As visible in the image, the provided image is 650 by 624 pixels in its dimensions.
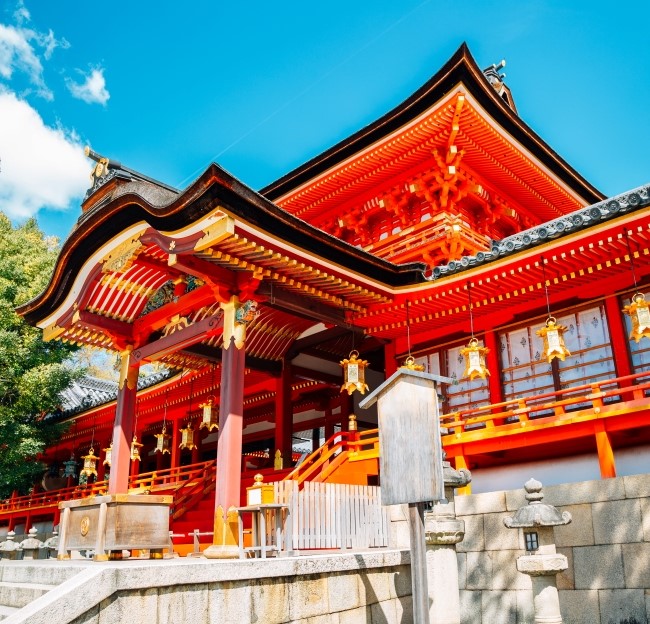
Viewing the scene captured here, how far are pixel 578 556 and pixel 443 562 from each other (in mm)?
1946

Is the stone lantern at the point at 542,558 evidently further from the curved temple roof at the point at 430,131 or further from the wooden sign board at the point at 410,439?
the curved temple roof at the point at 430,131

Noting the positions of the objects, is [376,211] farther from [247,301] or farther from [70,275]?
[70,275]

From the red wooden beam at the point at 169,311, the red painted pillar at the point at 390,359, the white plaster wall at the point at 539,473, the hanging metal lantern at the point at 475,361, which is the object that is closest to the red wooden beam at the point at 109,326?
the red wooden beam at the point at 169,311

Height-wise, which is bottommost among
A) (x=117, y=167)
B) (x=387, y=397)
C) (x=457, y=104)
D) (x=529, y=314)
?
(x=387, y=397)

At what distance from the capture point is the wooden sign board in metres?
5.41

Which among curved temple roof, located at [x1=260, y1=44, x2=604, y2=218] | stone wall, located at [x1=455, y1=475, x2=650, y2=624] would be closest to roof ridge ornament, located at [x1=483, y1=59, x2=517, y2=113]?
curved temple roof, located at [x1=260, y1=44, x2=604, y2=218]

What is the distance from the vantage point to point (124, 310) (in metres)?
13.2

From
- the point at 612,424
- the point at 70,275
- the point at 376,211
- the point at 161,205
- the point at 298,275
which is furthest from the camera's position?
the point at 376,211

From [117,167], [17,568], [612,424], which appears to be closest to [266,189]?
[117,167]

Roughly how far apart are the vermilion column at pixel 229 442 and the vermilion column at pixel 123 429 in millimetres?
3637

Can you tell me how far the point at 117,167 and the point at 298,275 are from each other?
16.4 feet

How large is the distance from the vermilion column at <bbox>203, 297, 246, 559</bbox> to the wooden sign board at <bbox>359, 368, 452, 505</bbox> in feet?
13.4

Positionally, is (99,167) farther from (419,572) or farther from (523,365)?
(419,572)

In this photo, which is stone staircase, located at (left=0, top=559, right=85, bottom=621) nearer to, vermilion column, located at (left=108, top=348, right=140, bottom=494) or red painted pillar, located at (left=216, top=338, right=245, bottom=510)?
red painted pillar, located at (left=216, top=338, right=245, bottom=510)
